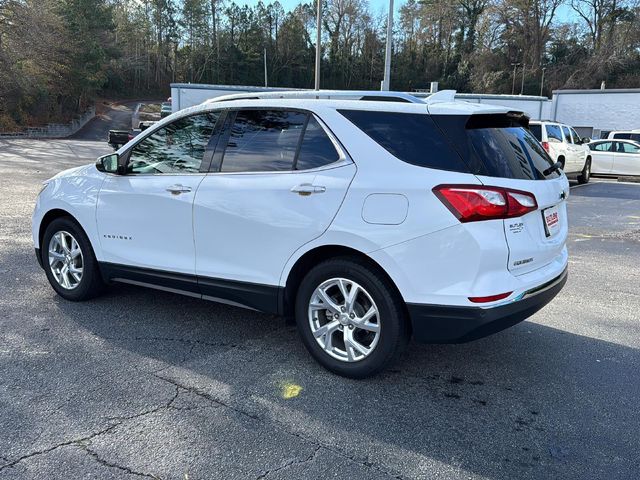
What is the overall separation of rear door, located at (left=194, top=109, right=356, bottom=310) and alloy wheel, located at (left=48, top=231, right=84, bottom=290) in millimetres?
1518

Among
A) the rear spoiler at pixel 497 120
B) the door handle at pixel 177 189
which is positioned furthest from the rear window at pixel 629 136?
the door handle at pixel 177 189

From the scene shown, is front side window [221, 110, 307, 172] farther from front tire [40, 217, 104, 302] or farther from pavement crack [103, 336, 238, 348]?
front tire [40, 217, 104, 302]

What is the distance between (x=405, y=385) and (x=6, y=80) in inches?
1597

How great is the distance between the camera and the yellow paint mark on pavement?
3.40 meters

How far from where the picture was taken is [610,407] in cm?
334

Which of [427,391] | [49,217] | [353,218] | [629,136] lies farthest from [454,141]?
[629,136]

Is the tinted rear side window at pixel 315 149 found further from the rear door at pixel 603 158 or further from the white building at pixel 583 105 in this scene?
the white building at pixel 583 105

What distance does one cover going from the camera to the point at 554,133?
54.4ft

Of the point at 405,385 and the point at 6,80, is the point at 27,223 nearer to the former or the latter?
the point at 405,385

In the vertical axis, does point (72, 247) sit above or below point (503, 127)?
below

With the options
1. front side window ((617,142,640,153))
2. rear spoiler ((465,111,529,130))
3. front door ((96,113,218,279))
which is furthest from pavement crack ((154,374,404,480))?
front side window ((617,142,640,153))

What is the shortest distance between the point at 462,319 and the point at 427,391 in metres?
0.63

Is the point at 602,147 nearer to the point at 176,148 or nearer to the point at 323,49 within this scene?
the point at 176,148

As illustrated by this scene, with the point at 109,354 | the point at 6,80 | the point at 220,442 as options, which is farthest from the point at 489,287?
the point at 6,80
